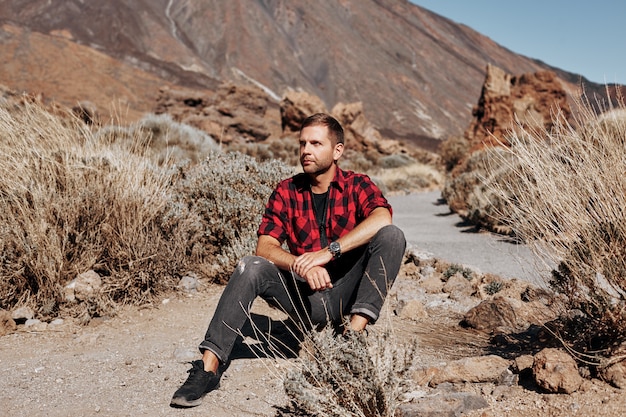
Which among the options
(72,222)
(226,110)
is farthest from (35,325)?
(226,110)

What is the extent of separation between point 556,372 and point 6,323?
3.44 m

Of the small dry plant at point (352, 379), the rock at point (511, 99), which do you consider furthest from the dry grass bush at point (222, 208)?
the rock at point (511, 99)

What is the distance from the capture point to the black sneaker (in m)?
2.39

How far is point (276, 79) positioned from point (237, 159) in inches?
2751

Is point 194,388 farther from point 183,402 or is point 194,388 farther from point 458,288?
point 458,288

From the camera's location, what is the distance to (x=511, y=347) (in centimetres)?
305

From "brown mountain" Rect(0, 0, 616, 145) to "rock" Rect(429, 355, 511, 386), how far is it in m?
43.6

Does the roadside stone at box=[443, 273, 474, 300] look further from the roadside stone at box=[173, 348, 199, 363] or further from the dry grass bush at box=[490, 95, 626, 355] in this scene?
the roadside stone at box=[173, 348, 199, 363]

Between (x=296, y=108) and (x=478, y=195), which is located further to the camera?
(x=296, y=108)

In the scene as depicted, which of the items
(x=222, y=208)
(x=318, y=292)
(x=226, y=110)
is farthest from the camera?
(x=226, y=110)

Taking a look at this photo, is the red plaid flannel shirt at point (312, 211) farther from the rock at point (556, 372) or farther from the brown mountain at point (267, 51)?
the brown mountain at point (267, 51)

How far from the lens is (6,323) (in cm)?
356

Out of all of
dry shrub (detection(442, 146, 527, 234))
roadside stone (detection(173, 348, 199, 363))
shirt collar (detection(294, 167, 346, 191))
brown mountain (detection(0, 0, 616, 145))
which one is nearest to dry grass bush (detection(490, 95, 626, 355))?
shirt collar (detection(294, 167, 346, 191))

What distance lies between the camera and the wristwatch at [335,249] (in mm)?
2643
